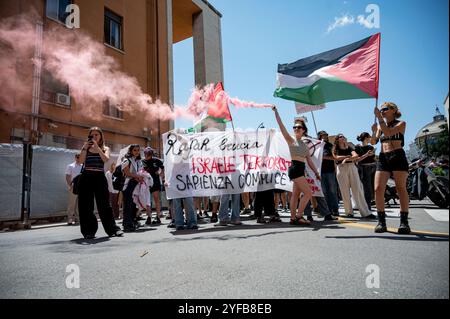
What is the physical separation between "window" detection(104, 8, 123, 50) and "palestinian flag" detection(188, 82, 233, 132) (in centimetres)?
1058

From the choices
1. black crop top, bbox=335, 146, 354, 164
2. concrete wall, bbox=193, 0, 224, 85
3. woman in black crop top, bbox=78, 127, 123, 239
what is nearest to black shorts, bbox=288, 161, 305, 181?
black crop top, bbox=335, 146, 354, 164

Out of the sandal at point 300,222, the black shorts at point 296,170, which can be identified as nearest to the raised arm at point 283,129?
the black shorts at point 296,170

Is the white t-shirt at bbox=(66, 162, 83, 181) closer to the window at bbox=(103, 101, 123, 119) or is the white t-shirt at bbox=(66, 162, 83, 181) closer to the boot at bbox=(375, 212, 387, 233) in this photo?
the window at bbox=(103, 101, 123, 119)

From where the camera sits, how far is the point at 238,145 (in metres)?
6.62

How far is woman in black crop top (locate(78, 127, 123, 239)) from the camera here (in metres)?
→ 5.07

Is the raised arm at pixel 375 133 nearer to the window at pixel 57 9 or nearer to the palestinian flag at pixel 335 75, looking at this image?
the palestinian flag at pixel 335 75

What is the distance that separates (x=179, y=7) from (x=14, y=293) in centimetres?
2262

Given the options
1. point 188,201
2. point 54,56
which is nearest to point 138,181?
point 188,201

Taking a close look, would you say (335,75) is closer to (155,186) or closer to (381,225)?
(381,225)

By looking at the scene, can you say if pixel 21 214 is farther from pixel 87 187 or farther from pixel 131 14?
pixel 131 14

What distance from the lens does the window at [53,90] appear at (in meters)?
12.2

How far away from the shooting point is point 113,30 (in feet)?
52.0

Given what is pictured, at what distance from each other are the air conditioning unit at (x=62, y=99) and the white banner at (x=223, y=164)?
8606 millimetres

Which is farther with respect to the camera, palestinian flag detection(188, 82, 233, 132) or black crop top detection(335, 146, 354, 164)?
palestinian flag detection(188, 82, 233, 132)
